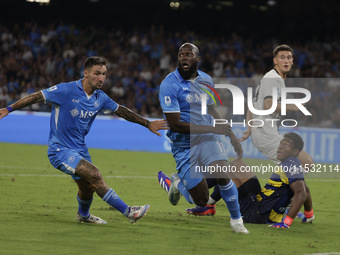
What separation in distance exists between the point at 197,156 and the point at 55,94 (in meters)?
1.84

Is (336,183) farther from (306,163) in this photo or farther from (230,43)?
(230,43)

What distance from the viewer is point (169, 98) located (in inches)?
290

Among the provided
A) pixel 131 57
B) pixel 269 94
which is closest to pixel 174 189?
pixel 269 94

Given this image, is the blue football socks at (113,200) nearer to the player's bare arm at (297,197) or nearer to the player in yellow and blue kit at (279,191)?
the player in yellow and blue kit at (279,191)

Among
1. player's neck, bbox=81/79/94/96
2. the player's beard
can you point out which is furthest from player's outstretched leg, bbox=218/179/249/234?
player's neck, bbox=81/79/94/96

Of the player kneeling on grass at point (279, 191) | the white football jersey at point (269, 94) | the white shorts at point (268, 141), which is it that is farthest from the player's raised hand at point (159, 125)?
the white shorts at point (268, 141)

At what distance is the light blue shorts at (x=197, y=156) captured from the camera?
738 cm

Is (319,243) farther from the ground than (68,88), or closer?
closer

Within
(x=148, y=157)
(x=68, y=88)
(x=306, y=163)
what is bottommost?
(x=148, y=157)

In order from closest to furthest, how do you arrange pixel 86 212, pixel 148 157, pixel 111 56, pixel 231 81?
pixel 86 212
pixel 148 157
pixel 231 81
pixel 111 56

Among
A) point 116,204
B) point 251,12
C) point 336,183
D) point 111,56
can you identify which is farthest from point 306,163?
point 251,12

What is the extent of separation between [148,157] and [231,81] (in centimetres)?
666

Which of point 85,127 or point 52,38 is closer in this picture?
point 85,127

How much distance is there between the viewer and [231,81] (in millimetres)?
22875
